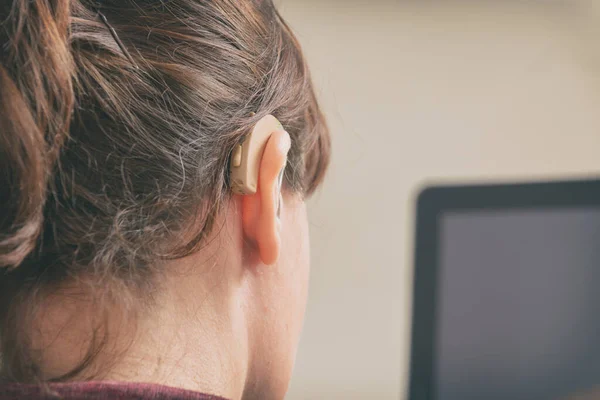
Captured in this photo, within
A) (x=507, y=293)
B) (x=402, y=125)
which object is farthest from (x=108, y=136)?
(x=402, y=125)

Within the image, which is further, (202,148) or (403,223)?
(403,223)

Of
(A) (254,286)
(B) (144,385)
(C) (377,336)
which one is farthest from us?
(C) (377,336)

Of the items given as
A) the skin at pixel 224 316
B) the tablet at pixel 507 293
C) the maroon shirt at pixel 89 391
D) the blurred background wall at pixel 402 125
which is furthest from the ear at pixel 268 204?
the blurred background wall at pixel 402 125

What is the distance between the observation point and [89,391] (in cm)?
41

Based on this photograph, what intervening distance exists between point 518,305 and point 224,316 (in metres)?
0.47

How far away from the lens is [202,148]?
0.49 meters

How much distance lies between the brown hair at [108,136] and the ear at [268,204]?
22mm

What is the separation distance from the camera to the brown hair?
0.44 m

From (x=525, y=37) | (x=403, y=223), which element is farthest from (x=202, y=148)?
(x=525, y=37)

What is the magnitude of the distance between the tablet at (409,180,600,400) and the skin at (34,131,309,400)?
348 millimetres

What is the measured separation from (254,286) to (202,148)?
0.11 meters

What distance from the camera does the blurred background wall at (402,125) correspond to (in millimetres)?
1438

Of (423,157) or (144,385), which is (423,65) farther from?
(144,385)

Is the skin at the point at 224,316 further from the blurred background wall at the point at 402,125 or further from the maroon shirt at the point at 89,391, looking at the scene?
the blurred background wall at the point at 402,125
